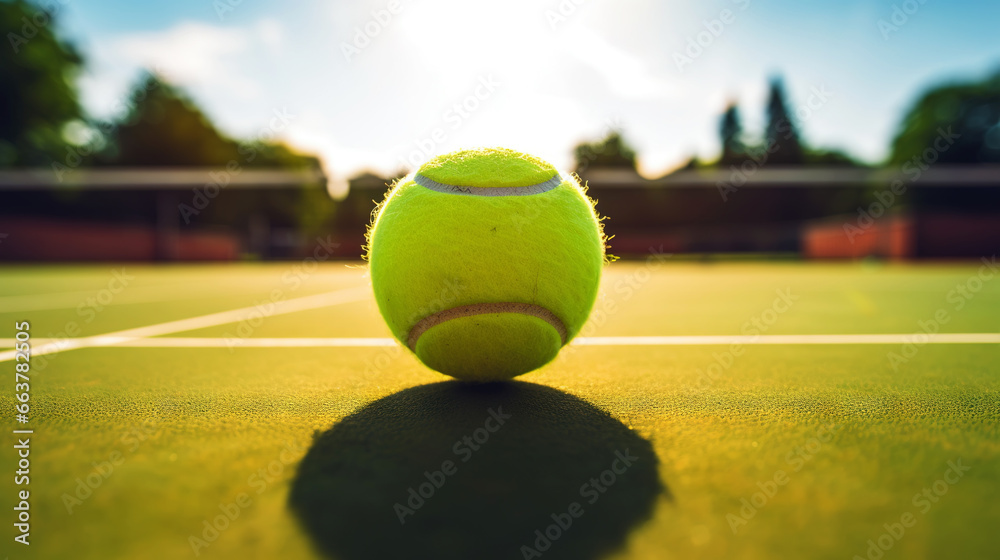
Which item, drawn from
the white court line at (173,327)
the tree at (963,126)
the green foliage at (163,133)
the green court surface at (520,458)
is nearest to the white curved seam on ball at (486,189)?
the green court surface at (520,458)

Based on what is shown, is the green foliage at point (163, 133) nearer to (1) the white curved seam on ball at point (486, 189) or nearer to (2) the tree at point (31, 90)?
(2) the tree at point (31, 90)

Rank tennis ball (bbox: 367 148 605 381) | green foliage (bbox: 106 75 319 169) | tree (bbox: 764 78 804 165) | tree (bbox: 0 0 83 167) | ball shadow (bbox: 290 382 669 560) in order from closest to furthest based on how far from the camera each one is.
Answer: ball shadow (bbox: 290 382 669 560), tennis ball (bbox: 367 148 605 381), tree (bbox: 0 0 83 167), green foliage (bbox: 106 75 319 169), tree (bbox: 764 78 804 165)

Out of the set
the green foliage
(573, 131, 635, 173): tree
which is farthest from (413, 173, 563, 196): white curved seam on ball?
(573, 131, 635, 173): tree

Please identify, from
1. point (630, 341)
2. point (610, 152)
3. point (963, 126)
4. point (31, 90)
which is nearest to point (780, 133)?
point (610, 152)

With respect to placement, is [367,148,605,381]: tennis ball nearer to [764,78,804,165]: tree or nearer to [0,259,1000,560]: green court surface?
[0,259,1000,560]: green court surface

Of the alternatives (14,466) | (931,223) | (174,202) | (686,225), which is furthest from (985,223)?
(174,202)

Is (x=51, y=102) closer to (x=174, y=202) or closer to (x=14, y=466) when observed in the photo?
(x=174, y=202)
